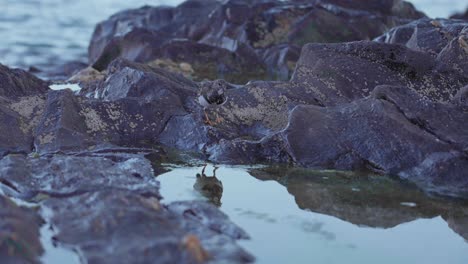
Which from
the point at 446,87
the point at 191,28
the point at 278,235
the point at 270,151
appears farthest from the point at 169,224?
the point at 191,28

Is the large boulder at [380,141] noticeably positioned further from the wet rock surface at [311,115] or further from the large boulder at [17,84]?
the large boulder at [17,84]

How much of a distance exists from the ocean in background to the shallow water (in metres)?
9.75

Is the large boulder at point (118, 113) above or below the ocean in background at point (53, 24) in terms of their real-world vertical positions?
above

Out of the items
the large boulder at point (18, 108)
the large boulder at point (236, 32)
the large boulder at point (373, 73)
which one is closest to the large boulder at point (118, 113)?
the large boulder at point (18, 108)

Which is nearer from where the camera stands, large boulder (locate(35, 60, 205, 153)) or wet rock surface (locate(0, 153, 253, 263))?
wet rock surface (locate(0, 153, 253, 263))

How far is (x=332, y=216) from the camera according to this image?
5.07 meters

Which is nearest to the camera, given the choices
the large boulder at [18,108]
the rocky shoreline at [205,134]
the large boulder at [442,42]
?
the rocky shoreline at [205,134]

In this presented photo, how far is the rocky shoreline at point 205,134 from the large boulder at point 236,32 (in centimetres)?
390

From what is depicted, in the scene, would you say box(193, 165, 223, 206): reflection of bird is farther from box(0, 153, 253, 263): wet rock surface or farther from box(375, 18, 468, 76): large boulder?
box(375, 18, 468, 76): large boulder

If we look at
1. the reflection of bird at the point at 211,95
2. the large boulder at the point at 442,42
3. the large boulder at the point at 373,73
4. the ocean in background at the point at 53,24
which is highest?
the large boulder at the point at 442,42

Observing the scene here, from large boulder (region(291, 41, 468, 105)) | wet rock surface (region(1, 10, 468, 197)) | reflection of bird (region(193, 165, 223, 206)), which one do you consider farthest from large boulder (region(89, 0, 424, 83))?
reflection of bird (region(193, 165, 223, 206))

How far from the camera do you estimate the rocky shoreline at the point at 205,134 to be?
4.26 m

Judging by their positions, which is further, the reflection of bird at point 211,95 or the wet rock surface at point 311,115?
the reflection of bird at point 211,95

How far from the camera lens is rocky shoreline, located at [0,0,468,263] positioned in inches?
168
